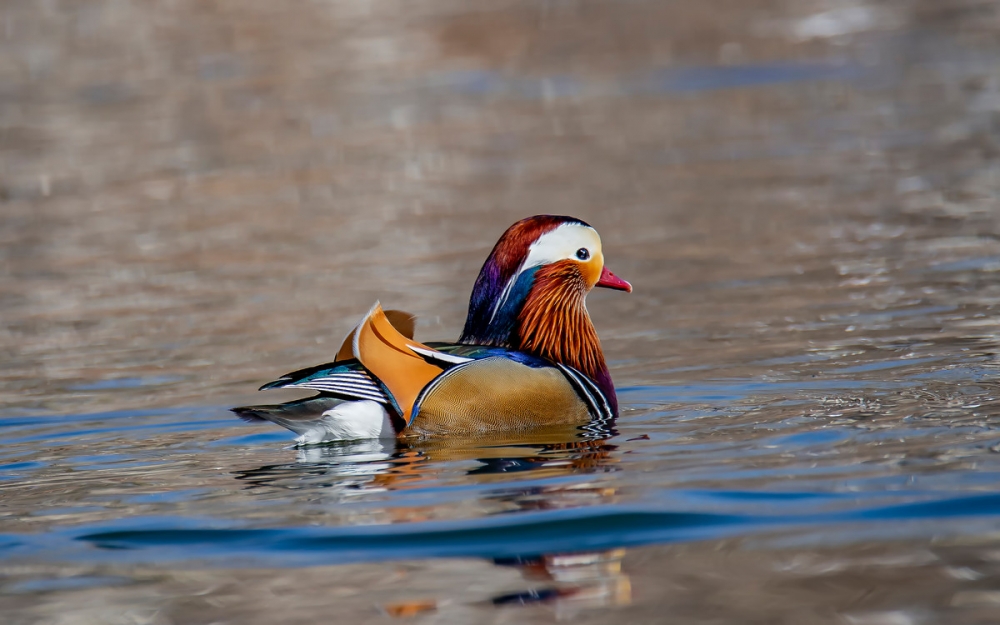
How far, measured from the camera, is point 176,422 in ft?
23.1

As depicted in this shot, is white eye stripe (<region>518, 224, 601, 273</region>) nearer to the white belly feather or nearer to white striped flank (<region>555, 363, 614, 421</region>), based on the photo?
white striped flank (<region>555, 363, 614, 421</region>)

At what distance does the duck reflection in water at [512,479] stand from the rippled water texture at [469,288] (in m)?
0.02

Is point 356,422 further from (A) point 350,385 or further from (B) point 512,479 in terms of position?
(B) point 512,479

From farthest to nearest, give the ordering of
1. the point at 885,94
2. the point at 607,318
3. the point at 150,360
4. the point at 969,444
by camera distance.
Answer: the point at 885,94 < the point at 607,318 < the point at 150,360 < the point at 969,444

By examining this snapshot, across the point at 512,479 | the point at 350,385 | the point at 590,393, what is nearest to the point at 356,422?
the point at 350,385

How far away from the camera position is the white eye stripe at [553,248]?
21.5 ft

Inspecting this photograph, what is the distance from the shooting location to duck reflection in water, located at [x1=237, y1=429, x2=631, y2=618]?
425 cm

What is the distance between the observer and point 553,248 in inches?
259

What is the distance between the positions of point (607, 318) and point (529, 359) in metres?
3.37

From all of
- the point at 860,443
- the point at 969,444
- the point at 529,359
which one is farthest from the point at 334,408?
the point at 969,444

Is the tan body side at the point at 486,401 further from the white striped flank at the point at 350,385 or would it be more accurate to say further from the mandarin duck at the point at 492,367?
the white striped flank at the point at 350,385

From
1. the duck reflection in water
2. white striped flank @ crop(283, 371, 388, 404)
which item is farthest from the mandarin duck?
the duck reflection in water

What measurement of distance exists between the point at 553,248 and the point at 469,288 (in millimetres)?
4138

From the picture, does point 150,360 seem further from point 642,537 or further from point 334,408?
point 642,537
